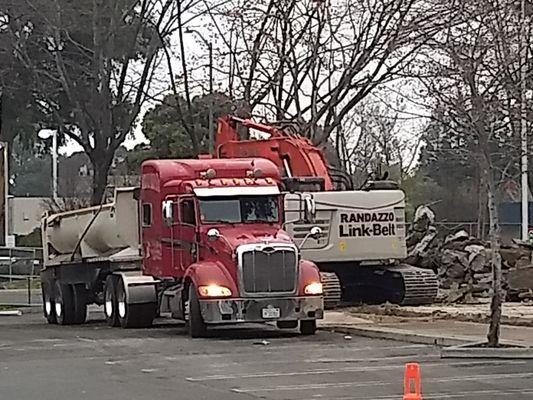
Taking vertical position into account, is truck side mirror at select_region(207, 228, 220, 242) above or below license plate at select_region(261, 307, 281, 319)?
above

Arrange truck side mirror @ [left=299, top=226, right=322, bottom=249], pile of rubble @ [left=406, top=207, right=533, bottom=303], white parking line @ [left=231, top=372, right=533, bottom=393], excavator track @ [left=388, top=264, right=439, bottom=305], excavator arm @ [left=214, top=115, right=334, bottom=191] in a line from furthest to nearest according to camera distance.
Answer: pile of rubble @ [left=406, top=207, right=533, bottom=303] → excavator arm @ [left=214, top=115, right=334, bottom=191] → excavator track @ [left=388, top=264, right=439, bottom=305] → truck side mirror @ [left=299, top=226, right=322, bottom=249] → white parking line @ [left=231, top=372, right=533, bottom=393]

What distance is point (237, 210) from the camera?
986 inches

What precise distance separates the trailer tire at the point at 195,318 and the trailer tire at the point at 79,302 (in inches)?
283

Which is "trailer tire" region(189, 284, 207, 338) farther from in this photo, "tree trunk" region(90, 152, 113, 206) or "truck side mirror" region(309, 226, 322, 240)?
"tree trunk" region(90, 152, 113, 206)

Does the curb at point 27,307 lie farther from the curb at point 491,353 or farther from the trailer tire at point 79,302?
the curb at point 491,353

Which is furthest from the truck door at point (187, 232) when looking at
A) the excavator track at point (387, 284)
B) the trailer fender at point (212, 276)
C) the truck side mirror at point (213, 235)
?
the excavator track at point (387, 284)

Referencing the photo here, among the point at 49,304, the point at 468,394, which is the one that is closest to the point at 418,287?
the point at 49,304

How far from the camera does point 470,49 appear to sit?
20844mm

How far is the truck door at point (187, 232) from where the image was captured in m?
25.0

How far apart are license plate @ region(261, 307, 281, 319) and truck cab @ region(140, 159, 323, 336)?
0.06ft

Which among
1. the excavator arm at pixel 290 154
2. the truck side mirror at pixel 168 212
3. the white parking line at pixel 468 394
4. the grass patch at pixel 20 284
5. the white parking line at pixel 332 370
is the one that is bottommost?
the white parking line at pixel 468 394

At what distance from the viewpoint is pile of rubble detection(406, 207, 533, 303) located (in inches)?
1218

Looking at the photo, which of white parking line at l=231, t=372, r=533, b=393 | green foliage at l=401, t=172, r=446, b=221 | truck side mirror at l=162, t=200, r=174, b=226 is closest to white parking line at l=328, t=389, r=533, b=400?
white parking line at l=231, t=372, r=533, b=393

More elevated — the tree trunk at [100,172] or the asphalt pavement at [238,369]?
the tree trunk at [100,172]
